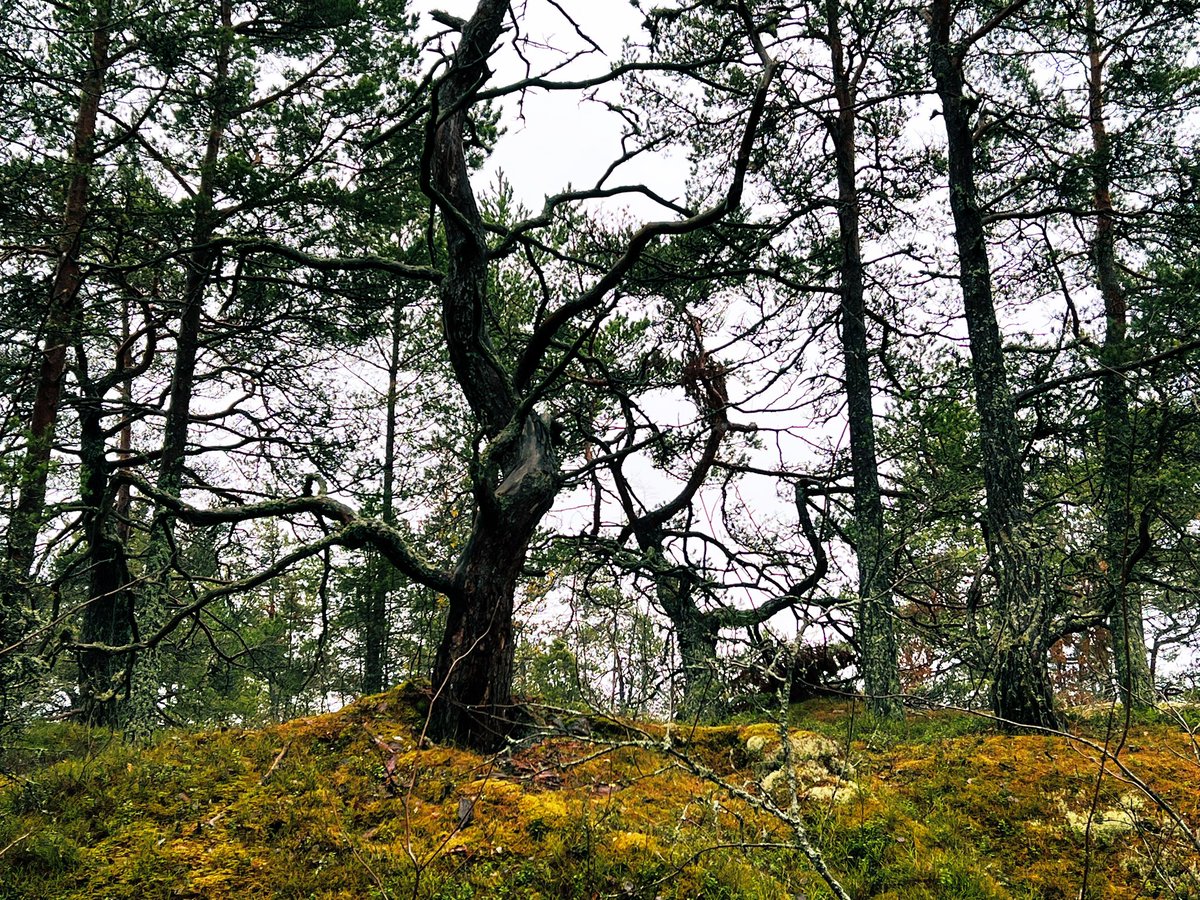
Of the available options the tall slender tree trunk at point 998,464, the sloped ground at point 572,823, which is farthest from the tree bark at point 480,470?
the tall slender tree trunk at point 998,464

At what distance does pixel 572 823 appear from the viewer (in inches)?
142

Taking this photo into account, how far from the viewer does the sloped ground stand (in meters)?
3.15

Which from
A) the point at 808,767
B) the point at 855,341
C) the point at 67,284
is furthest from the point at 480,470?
the point at 67,284

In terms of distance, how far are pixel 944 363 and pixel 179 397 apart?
35.7 ft

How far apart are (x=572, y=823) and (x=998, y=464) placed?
4982 millimetres

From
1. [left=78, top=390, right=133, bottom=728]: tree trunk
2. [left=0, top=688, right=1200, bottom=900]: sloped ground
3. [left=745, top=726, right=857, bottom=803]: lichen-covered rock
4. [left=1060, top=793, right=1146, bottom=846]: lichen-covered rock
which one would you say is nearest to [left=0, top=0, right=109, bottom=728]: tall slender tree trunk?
[left=78, top=390, right=133, bottom=728]: tree trunk

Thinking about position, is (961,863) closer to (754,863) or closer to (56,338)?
(754,863)

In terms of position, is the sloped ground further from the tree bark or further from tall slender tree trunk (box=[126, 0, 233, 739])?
tall slender tree trunk (box=[126, 0, 233, 739])

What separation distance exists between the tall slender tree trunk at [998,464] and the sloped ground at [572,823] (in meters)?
0.76

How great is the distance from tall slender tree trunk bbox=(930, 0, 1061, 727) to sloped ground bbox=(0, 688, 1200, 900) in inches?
29.8

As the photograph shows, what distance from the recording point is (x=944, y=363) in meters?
8.24

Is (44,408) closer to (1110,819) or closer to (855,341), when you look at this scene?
(855,341)

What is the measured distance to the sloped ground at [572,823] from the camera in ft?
10.3

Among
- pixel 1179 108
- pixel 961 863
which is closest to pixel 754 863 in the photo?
pixel 961 863
